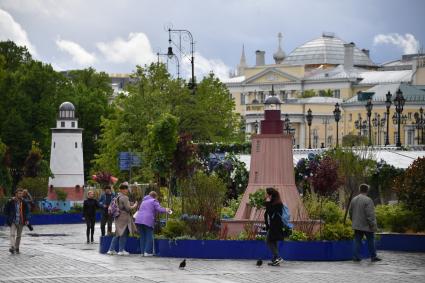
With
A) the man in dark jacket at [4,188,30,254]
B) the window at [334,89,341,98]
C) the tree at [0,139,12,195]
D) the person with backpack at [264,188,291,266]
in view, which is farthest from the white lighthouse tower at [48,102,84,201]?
the window at [334,89,341,98]

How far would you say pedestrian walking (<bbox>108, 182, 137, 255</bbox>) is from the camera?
30344 mm

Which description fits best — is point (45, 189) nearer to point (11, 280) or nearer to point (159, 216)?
point (159, 216)

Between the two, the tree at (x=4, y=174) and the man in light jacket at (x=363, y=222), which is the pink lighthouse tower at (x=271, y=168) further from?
the tree at (x=4, y=174)

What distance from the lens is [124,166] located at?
5275 cm

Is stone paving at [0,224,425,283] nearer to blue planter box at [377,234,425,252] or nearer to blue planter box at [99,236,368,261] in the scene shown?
blue planter box at [99,236,368,261]

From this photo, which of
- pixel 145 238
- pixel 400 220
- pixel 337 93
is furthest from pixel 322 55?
pixel 145 238

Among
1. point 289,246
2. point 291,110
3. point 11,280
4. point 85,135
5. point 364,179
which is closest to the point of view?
point 11,280

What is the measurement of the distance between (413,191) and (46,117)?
168ft

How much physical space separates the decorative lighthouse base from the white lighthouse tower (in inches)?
1594

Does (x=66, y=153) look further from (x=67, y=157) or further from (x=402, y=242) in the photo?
(x=402, y=242)

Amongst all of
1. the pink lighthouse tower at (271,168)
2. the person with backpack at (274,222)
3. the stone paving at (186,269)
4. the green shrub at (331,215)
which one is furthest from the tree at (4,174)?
the person with backpack at (274,222)

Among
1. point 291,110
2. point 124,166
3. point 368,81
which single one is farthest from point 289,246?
point 368,81

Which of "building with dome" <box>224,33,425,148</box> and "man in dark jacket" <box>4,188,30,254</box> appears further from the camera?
"building with dome" <box>224,33,425,148</box>

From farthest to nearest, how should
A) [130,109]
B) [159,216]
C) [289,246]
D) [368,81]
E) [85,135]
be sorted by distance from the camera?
1. [368,81]
2. [85,135]
3. [130,109]
4. [159,216]
5. [289,246]
